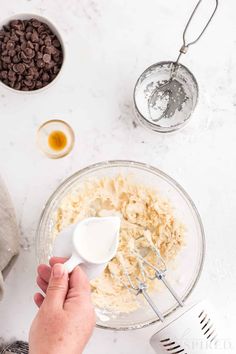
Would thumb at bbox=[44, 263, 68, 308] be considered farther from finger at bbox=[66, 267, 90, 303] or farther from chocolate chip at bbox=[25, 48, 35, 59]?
chocolate chip at bbox=[25, 48, 35, 59]

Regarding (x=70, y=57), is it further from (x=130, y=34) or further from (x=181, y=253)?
(x=181, y=253)

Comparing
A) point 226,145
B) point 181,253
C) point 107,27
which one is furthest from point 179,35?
point 181,253

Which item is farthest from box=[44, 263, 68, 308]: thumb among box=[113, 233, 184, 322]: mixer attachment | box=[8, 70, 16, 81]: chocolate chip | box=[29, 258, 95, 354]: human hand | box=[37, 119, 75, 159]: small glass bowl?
box=[8, 70, 16, 81]: chocolate chip

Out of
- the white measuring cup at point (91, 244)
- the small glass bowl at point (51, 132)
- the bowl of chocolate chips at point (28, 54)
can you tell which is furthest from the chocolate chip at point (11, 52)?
the white measuring cup at point (91, 244)

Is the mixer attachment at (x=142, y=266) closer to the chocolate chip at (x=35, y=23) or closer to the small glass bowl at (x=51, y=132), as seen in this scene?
the small glass bowl at (x=51, y=132)

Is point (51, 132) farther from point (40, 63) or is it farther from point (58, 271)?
point (58, 271)
